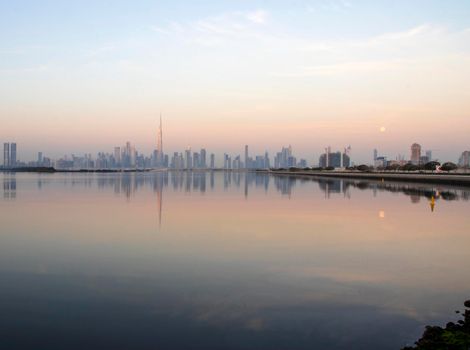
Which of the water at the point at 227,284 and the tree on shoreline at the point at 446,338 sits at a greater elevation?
the tree on shoreline at the point at 446,338

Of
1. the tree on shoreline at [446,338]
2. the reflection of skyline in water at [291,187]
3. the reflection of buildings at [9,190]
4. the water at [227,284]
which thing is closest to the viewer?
the tree on shoreline at [446,338]

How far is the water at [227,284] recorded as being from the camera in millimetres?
9859

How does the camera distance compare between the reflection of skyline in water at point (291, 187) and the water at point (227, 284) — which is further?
→ the reflection of skyline in water at point (291, 187)

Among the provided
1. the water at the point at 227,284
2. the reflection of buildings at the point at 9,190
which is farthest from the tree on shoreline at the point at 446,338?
the reflection of buildings at the point at 9,190

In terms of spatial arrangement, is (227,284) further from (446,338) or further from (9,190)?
(9,190)

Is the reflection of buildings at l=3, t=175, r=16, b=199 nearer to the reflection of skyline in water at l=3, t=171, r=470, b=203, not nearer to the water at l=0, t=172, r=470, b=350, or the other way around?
the reflection of skyline in water at l=3, t=171, r=470, b=203

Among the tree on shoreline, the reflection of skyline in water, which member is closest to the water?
the tree on shoreline

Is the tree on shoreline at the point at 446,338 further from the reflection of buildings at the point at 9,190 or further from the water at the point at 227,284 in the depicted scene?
the reflection of buildings at the point at 9,190

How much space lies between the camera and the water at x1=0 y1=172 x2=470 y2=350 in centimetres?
986

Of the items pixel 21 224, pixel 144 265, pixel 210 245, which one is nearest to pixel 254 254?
pixel 210 245

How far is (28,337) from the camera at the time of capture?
9609 millimetres

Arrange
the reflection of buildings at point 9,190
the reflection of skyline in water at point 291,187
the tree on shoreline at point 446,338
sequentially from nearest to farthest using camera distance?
1. the tree on shoreline at point 446,338
2. the reflection of buildings at point 9,190
3. the reflection of skyline in water at point 291,187

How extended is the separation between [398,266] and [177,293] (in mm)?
7828

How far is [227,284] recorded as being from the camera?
1389 centimetres
